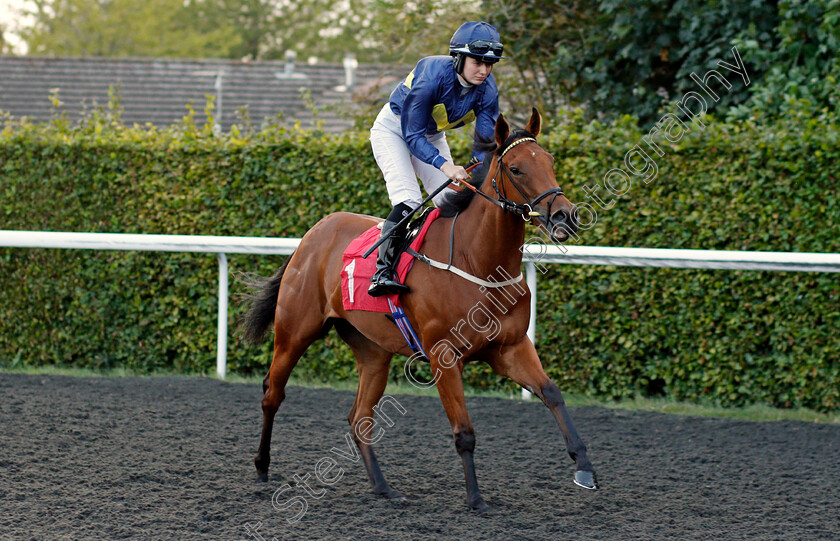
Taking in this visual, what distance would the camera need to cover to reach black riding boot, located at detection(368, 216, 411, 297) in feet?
13.3

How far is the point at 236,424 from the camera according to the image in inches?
216

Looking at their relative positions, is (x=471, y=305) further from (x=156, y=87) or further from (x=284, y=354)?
(x=156, y=87)

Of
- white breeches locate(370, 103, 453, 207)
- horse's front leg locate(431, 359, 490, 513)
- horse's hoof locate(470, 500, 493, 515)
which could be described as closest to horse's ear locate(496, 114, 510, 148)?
white breeches locate(370, 103, 453, 207)

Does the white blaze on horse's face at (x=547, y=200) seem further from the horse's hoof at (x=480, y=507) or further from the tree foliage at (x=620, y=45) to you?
the tree foliage at (x=620, y=45)

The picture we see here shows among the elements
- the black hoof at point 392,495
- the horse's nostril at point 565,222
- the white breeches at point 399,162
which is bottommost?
the black hoof at point 392,495

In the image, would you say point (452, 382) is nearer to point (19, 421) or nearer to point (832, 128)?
point (19, 421)

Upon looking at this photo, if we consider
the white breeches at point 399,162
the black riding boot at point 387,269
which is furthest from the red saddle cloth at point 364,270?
the white breeches at point 399,162

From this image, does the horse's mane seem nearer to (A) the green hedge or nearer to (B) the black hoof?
(B) the black hoof

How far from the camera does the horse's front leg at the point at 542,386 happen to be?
3.51 meters

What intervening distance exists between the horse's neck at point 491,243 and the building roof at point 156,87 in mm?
13938

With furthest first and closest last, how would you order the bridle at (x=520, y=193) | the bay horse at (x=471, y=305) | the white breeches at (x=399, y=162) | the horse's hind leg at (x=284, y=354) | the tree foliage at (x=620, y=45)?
the tree foliage at (x=620, y=45) < the horse's hind leg at (x=284, y=354) < the white breeches at (x=399, y=162) < the bay horse at (x=471, y=305) < the bridle at (x=520, y=193)

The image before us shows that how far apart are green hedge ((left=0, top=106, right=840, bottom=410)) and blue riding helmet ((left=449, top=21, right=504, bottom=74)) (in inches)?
104

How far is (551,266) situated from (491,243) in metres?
2.66

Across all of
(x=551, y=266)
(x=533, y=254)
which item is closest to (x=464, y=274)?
(x=533, y=254)
